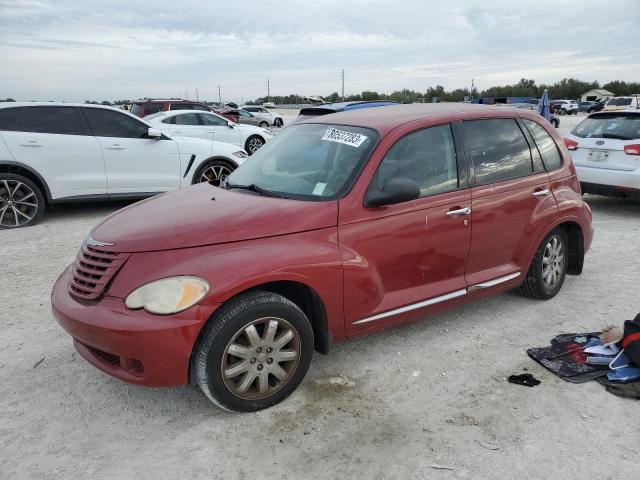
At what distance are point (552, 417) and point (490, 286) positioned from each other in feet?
4.18

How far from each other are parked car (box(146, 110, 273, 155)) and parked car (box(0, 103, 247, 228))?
5258 mm

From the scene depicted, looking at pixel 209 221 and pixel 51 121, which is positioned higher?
pixel 51 121

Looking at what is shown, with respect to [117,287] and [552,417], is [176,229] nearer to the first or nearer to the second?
[117,287]

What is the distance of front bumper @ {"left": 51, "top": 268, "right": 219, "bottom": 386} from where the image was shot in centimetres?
271

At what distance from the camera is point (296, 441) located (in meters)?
2.81

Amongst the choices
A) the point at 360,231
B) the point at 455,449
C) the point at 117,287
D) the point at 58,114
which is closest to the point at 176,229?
the point at 117,287

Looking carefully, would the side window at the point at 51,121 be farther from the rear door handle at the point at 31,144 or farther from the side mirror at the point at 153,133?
the side mirror at the point at 153,133

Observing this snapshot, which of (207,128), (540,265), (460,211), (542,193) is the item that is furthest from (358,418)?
(207,128)

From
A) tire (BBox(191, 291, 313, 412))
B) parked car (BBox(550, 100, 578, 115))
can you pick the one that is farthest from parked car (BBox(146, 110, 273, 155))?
parked car (BBox(550, 100, 578, 115))

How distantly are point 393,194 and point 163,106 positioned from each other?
15.0 m

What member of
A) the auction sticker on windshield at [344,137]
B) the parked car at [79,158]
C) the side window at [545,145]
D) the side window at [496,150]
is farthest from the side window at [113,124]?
the side window at [545,145]

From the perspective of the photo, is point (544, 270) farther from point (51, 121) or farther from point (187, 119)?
point (187, 119)

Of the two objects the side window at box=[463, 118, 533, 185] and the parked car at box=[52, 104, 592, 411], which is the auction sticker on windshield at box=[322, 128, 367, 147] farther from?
the side window at box=[463, 118, 533, 185]

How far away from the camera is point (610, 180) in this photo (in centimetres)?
761
